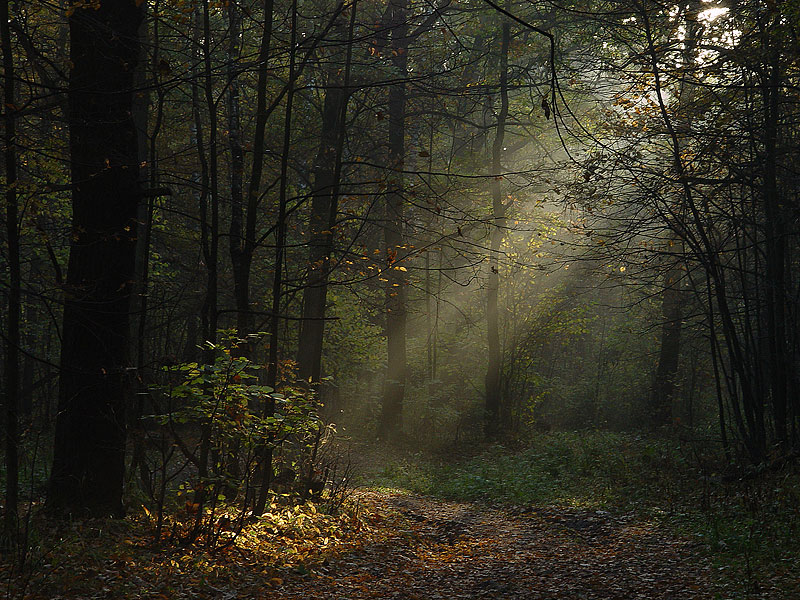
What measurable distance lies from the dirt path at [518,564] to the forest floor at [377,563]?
1 cm

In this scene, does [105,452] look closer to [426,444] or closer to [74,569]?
[74,569]

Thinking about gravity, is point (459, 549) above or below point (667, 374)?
below

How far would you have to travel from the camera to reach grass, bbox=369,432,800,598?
6559 mm

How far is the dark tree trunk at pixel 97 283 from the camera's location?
21.4ft

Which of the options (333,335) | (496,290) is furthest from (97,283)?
(496,290)

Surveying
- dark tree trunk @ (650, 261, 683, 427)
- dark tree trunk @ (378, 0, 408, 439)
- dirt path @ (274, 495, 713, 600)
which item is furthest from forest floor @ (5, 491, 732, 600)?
dark tree trunk @ (650, 261, 683, 427)

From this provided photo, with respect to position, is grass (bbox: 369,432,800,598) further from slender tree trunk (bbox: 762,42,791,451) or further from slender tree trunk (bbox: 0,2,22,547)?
slender tree trunk (bbox: 0,2,22,547)

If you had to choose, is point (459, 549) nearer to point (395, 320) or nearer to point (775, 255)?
point (775, 255)

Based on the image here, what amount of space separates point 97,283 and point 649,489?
8899mm

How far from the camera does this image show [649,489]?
10.8 metres

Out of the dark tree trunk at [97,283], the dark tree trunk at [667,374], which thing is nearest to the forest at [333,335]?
the dark tree trunk at [97,283]

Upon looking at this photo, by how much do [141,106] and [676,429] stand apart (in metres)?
15.3

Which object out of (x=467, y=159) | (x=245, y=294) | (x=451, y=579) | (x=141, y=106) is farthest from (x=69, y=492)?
(x=467, y=159)

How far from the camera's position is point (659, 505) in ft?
32.0
